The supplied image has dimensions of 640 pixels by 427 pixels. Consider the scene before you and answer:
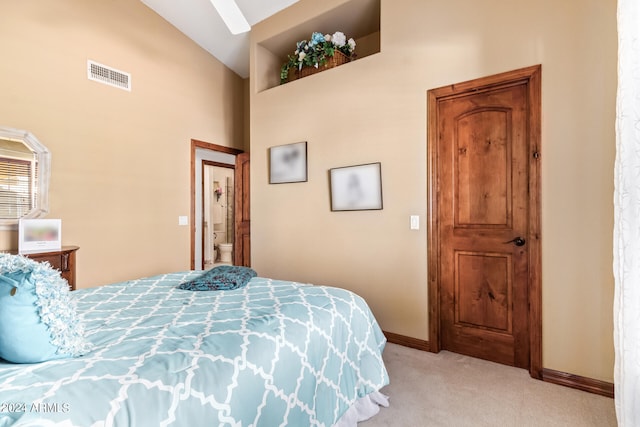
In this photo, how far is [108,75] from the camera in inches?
129

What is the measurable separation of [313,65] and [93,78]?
85.9 inches

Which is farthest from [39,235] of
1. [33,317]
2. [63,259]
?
[33,317]

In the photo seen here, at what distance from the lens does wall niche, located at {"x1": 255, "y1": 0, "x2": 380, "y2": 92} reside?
125 inches

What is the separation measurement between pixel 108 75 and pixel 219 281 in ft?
8.81

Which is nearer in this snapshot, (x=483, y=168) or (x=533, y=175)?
(x=533, y=175)

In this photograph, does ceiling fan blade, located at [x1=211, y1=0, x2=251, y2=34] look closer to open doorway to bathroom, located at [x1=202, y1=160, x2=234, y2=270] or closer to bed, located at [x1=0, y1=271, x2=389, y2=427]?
bed, located at [x1=0, y1=271, x2=389, y2=427]

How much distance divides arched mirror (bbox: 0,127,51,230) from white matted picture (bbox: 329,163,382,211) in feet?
8.40

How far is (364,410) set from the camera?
1.76 m

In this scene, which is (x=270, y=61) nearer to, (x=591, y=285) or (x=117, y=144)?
(x=117, y=144)

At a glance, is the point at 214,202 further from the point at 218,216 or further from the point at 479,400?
the point at 479,400

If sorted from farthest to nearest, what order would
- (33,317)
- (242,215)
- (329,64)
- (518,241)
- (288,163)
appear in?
(242,215)
(288,163)
(329,64)
(518,241)
(33,317)

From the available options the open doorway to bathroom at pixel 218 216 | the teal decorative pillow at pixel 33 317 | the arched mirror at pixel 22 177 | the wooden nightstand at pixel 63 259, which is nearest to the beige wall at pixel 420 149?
the wooden nightstand at pixel 63 259

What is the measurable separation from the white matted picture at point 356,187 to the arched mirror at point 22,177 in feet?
8.40

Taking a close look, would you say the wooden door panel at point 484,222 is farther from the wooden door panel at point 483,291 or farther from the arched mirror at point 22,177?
the arched mirror at point 22,177
